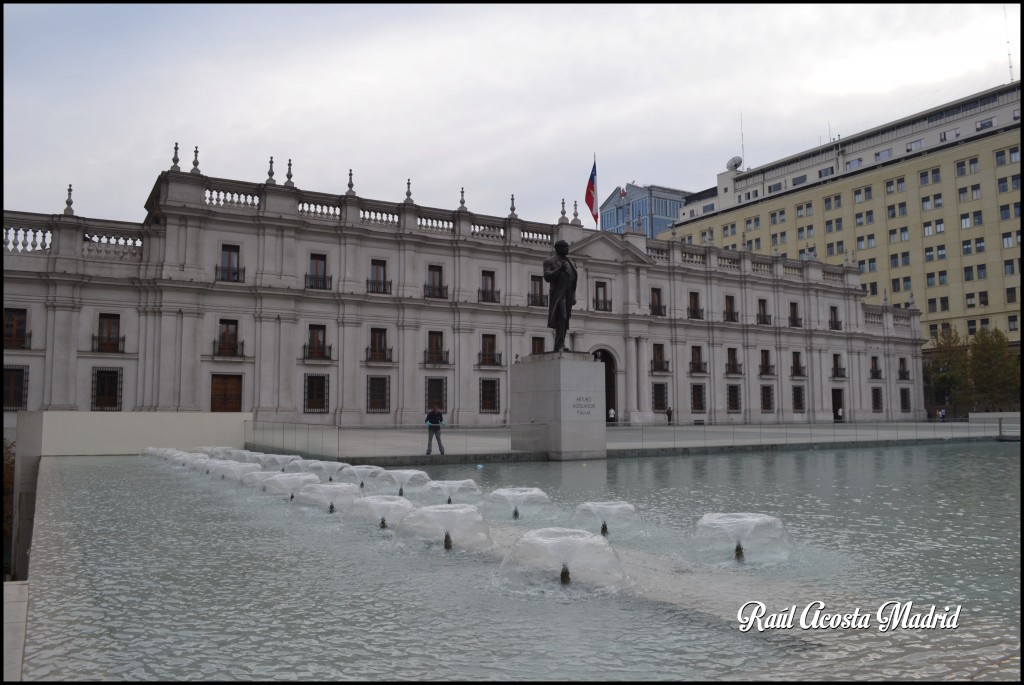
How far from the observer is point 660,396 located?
47750 mm

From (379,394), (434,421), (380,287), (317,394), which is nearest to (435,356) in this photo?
(379,394)

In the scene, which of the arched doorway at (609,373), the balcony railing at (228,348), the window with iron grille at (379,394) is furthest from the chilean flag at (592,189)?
the balcony railing at (228,348)

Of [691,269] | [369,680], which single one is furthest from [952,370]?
[369,680]

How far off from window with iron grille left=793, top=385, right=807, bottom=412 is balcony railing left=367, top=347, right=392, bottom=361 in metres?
30.2

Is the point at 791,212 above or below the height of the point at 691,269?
above

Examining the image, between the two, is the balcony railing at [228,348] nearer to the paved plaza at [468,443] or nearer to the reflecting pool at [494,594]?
the paved plaza at [468,443]

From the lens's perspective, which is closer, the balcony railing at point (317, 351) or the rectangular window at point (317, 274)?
the balcony railing at point (317, 351)

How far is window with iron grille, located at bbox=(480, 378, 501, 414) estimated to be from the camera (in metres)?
41.8

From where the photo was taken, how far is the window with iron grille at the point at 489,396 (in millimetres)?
41781

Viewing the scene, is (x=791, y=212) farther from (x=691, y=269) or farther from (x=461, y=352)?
(x=461, y=352)

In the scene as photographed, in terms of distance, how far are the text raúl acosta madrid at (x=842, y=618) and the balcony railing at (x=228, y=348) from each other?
110 ft

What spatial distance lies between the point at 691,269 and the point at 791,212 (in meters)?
34.6

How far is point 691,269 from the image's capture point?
1964 inches

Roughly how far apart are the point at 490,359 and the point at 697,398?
15.1 meters
